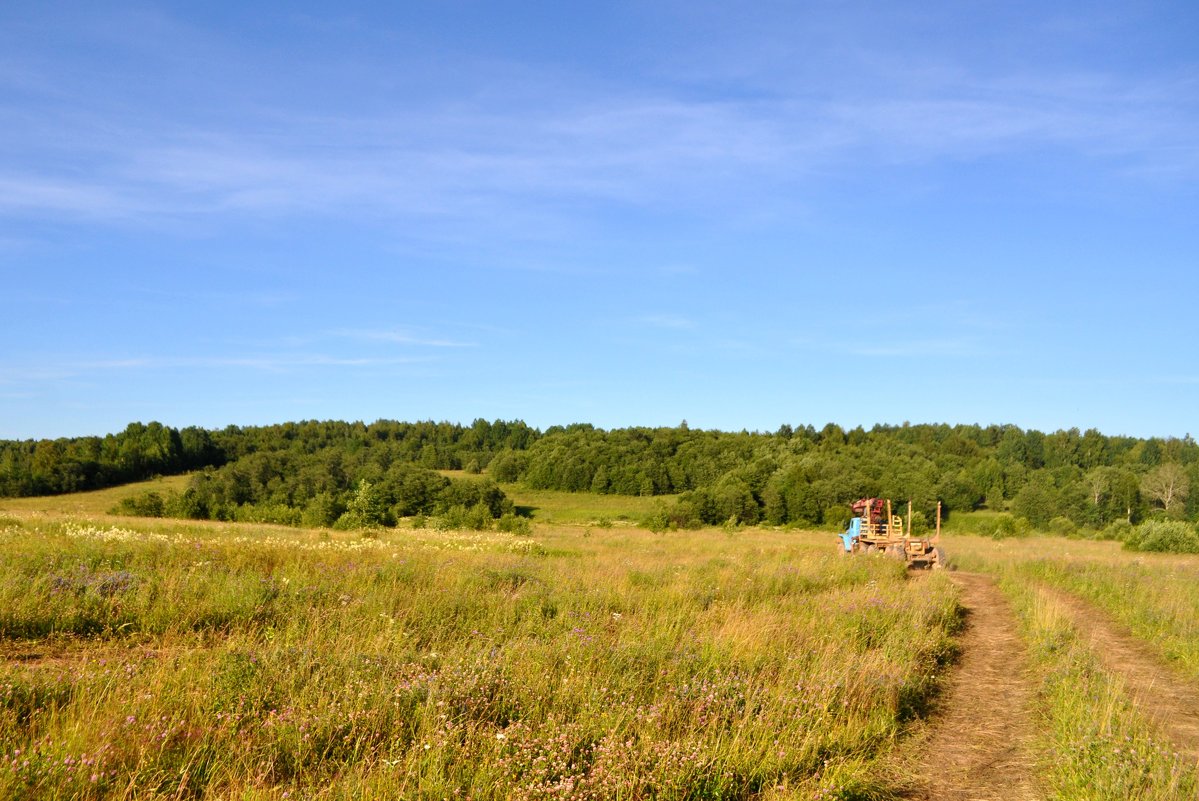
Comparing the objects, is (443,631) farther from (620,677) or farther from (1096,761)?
(1096,761)

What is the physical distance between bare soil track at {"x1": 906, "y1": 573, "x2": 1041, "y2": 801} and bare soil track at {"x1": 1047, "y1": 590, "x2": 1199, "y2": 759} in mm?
1104

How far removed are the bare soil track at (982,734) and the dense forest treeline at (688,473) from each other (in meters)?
40.6

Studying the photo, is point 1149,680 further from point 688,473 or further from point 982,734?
point 688,473

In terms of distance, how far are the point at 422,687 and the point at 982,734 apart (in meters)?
5.46

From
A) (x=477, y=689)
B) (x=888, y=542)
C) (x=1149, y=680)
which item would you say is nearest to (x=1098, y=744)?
(x=1149, y=680)

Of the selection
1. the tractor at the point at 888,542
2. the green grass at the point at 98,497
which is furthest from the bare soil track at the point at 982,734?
the green grass at the point at 98,497

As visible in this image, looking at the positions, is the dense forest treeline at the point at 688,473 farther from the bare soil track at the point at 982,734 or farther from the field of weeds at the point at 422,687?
the bare soil track at the point at 982,734

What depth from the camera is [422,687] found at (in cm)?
609

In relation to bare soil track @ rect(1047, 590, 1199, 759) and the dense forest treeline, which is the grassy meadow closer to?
bare soil track @ rect(1047, 590, 1199, 759)

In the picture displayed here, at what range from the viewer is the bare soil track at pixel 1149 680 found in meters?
7.37

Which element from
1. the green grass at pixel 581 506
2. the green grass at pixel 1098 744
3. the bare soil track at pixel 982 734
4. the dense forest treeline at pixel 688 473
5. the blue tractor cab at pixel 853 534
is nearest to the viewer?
the green grass at pixel 1098 744

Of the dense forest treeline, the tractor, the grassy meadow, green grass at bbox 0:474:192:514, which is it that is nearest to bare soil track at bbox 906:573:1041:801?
the grassy meadow

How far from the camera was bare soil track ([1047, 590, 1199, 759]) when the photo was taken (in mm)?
7371

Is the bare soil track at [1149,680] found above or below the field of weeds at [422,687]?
below
